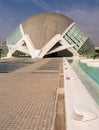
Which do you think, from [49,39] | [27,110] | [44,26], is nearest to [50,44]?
[49,39]

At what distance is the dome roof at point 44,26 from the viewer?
45.2 metres

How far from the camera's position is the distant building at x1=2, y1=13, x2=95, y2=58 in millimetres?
42781

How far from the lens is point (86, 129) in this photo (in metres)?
3.41

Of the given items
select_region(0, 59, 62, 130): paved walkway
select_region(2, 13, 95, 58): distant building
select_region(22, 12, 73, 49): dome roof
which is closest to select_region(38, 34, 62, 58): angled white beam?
Result: select_region(2, 13, 95, 58): distant building

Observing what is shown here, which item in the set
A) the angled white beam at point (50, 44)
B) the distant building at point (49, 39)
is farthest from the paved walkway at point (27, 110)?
the angled white beam at point (50, 44)

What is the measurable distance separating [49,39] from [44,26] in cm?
469

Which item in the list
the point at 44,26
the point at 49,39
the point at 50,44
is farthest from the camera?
the point at 44,26

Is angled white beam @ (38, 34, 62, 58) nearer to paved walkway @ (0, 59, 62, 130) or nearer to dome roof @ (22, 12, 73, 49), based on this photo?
dome roof @ (22, 12, 73, 49)

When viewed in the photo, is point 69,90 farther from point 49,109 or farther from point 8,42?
point 8,42

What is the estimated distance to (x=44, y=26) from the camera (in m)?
48.3

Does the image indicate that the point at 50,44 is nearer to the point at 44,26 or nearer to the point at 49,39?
the point at 49,39

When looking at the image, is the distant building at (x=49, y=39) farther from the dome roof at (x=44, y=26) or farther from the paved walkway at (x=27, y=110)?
the paved walkway at (x=27, y=110)

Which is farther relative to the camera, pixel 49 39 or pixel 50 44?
pixel 49 39

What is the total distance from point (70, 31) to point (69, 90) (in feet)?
129
